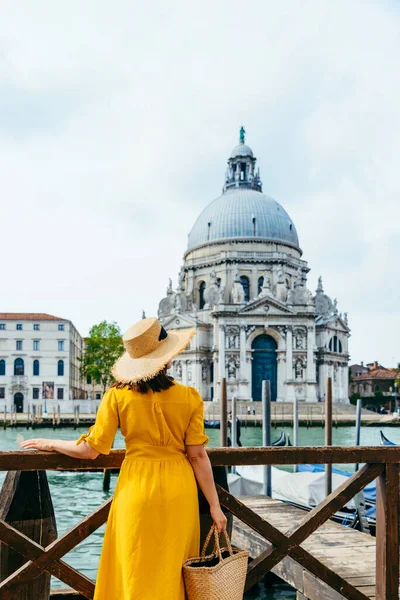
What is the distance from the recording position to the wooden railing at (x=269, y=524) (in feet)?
10.1

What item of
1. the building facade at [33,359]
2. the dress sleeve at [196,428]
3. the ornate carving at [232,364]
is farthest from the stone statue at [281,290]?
the dress sleeve at [196,428]

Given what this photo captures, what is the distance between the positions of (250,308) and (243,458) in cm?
4841

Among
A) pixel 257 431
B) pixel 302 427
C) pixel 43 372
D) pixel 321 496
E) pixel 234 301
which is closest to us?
pixel 321 496

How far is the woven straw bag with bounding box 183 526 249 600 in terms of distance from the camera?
288 centimetres

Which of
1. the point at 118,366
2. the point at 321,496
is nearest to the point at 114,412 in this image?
the point at 118,366

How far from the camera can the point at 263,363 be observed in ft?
171

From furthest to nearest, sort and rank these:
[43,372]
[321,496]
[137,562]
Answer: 1. [43,372]
2. [321,496]
3. [137,562]

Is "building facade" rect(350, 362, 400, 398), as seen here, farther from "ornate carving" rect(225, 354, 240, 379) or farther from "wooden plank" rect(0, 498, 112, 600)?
"wooden plank" rect(0, 498, 112, 600)

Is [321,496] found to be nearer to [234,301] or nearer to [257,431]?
[257,431]

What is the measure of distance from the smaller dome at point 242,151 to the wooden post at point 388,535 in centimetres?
6207

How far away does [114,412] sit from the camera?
3.00 meters

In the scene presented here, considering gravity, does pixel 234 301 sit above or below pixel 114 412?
above

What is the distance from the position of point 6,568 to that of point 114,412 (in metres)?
0.97

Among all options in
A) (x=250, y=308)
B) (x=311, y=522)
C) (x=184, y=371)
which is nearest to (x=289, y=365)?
(x=250, y=308)
